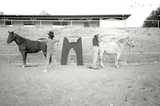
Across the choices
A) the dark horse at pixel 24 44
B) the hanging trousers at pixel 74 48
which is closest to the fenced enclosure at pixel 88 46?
the hanging trousers at pixel 74 48

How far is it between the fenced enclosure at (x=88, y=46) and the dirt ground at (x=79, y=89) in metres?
3.26

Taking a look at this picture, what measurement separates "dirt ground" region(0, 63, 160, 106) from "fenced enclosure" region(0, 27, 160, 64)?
3261 mm

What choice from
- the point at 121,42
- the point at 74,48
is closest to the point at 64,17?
the point at 74,48

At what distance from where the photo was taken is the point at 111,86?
475 cm

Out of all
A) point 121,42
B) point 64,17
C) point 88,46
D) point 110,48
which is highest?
point 64,17

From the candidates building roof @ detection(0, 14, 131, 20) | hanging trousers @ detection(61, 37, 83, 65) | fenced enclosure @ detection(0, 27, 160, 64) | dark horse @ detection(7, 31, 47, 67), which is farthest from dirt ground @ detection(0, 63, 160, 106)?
building roof @ detection(0, 14, 131, 20)

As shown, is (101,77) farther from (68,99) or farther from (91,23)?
(91,23)

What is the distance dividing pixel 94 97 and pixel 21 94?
2.20 m

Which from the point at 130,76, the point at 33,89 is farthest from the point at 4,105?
the point at 130,76

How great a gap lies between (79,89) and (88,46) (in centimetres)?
646

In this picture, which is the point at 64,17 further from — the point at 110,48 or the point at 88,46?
the point at 110,48

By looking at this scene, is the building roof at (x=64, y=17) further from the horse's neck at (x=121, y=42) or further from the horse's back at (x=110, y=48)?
the horse's back at (x=110, y=48)

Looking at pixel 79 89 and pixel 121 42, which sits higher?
pixel 121 42

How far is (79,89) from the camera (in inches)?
179
